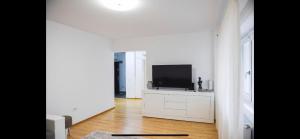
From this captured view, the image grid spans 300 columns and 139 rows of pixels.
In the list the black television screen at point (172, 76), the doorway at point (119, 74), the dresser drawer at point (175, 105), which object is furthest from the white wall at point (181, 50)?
the doorway at point (119, 74)

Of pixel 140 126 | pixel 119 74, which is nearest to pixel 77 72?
pixel 140 126

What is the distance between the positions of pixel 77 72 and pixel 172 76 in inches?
88.7

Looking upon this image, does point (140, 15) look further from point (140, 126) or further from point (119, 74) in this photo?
point (119, 74)

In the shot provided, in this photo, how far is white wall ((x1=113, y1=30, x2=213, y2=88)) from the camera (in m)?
3.78

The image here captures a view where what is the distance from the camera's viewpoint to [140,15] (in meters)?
2.58

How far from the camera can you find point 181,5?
85.5 inches

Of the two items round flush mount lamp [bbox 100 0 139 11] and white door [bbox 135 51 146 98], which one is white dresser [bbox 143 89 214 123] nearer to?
round flush mount lamp [bbox 100 0 139 11]

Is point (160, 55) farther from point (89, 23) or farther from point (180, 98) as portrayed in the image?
point (89, 23)

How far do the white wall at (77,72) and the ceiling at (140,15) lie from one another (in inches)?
14.0

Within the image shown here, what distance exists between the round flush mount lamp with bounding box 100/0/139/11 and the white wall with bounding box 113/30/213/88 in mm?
1982

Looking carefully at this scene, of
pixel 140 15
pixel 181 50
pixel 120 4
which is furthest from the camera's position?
pixel 181 50

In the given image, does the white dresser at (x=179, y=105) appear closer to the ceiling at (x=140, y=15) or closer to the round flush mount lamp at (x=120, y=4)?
the ceiling at (x=140, y=15)
